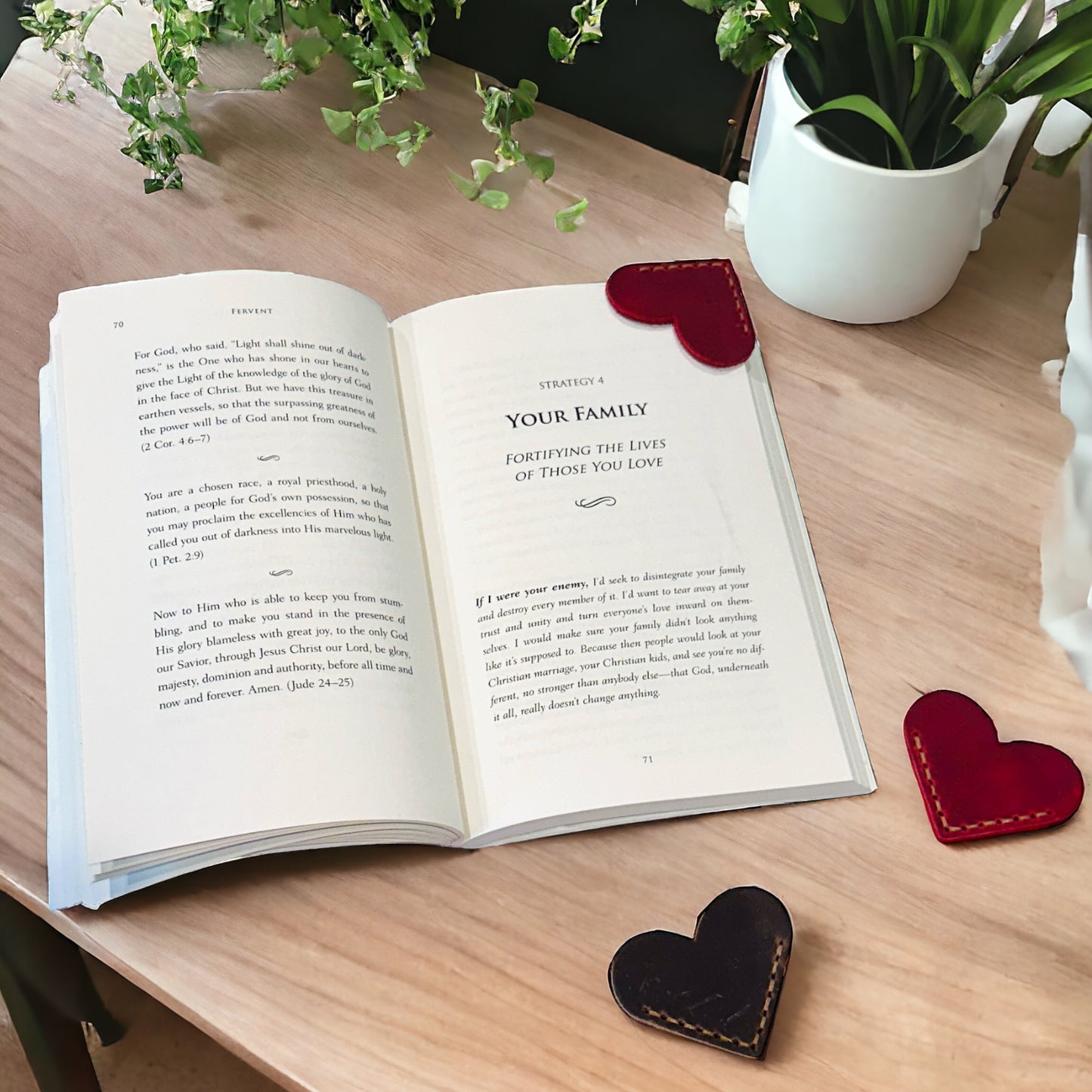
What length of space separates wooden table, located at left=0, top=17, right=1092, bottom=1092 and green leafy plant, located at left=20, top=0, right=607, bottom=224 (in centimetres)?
3

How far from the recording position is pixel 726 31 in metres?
0.65

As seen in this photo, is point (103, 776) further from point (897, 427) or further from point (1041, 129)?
point (1041, 129)

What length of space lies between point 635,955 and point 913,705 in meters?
0.22

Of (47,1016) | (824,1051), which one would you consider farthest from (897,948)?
(47,1016)

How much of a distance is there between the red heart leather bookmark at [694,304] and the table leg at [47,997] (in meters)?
0.61

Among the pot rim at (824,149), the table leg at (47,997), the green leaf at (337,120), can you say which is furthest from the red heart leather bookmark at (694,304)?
the table leg at (47,997)

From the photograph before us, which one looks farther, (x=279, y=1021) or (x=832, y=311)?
(x=832, y=311)

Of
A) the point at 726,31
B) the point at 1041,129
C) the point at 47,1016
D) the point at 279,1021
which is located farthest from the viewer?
the point at 47,1016

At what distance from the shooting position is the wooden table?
0.55m

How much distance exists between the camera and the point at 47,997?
873mm

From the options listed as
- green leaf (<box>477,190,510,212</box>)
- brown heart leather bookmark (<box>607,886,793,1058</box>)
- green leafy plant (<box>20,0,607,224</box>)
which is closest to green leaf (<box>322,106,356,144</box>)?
green leafy plant (<box>20,0,607,224</box>)

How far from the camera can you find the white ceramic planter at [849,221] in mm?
669

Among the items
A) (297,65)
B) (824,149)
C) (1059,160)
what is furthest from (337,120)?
(1059,160)

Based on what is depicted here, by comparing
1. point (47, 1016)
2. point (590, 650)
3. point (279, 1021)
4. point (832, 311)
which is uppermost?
point (832, 311)
